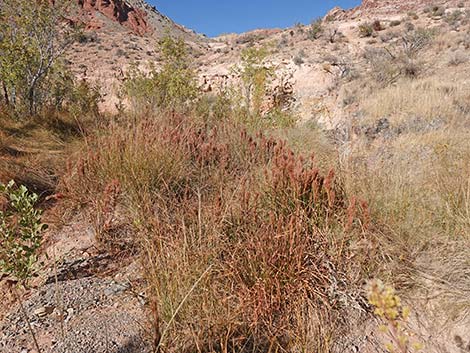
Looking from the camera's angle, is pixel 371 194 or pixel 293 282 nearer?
pixel 293 282

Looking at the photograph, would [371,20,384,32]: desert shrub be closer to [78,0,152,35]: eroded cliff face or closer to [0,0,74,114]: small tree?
[0,0,74,114]: small tree

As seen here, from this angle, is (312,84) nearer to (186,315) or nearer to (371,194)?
(371,194)

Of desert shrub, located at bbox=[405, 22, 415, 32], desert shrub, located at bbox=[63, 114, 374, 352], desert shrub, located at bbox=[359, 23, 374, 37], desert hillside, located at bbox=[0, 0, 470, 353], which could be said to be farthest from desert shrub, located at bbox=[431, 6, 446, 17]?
desert shrub, located at bbox=[63, 114, 374, 352]

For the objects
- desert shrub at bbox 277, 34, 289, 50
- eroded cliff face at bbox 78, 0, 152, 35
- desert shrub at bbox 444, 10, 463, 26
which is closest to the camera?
desert shrub at bbox 444, 10, 463, 26

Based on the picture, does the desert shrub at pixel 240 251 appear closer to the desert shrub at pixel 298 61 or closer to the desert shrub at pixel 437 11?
the desert shrub at pixel 298 61

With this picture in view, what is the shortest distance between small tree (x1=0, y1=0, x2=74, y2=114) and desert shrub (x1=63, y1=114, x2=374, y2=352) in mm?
3460

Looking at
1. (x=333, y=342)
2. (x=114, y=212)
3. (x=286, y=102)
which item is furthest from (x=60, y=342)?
(x=286, y=102)

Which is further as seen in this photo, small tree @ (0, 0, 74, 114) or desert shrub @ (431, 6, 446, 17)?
desert shrub @ (431, 6, 446, 17)

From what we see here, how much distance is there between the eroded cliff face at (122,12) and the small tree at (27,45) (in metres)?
29.3

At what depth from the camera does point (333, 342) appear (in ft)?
4.09

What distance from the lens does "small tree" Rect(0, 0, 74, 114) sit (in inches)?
172

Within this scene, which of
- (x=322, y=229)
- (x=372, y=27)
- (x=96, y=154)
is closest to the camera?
(x=322, y=229)

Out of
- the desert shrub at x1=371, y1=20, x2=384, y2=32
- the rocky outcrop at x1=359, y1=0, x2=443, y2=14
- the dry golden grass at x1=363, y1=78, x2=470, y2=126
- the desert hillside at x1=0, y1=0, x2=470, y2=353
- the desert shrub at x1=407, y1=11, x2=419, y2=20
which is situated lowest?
the desert hillside at x1=0, y1=0, x2=470, y2=353

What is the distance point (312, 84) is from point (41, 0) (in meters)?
6.86
